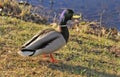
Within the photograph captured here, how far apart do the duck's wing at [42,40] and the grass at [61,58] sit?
0.32 m

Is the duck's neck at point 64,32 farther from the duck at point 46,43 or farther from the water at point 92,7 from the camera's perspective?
the water at point 92,7

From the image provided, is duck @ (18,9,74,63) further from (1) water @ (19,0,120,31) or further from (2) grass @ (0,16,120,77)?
(1) water @ (19,0,120,31)

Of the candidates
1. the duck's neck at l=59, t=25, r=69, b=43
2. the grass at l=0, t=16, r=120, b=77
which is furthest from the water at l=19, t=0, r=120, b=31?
the duck's neck at l=59, t=25, r=69, b=43

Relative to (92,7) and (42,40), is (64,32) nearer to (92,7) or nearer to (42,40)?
(42,40)

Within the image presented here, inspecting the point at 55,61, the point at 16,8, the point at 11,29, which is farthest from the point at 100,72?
the point at 16,8

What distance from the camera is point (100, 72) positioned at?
26.3ft

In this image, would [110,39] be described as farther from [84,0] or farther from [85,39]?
[84,0]

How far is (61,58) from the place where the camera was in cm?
831

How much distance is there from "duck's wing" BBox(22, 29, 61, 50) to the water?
6.41 metres

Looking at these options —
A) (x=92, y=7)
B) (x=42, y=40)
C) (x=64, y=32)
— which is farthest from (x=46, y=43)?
(x=92, y=7)

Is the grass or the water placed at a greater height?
the grass

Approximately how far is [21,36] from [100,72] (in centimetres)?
190

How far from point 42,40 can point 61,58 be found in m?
0.82

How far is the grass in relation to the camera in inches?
295
